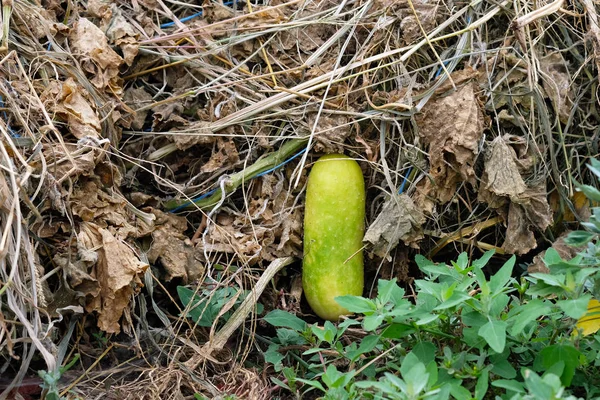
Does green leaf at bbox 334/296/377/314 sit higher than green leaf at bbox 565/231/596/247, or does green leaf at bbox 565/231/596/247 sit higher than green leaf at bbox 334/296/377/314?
green leaf at bbox 565/231/596/247

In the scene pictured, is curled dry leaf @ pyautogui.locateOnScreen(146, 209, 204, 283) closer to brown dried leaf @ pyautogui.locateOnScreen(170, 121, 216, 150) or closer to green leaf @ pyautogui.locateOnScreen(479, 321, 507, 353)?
brown dried leaf @ pyautogui.locateOnScreen(170, 121, 216, 150)

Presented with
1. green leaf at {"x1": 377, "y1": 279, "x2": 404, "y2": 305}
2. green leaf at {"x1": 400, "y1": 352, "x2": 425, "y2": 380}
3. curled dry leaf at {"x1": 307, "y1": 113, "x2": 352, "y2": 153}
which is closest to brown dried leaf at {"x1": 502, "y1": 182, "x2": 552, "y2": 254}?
curled dry leaf at {"x1": 307, "y1": 113, "x2": 352, "y2": 153}

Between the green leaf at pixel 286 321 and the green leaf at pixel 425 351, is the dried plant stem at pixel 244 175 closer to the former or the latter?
the green leaf at pixel 286 321

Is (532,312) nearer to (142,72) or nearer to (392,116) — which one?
(392,116)

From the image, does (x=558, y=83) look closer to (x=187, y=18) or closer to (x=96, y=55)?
(x=187, y=18)

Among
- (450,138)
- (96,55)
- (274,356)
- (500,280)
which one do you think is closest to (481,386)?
(500,280)
